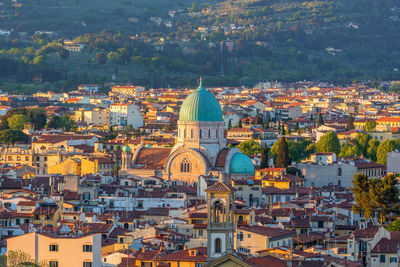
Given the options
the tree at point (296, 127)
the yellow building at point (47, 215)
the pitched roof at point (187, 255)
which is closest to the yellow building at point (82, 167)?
the yellow building at point (47, 215)

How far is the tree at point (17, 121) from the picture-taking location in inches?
4604

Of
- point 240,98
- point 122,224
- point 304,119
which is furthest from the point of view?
point 240,98

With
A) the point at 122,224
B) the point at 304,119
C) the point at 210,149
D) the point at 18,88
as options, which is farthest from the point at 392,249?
the point at 18,88

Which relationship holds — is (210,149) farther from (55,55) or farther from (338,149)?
(55,55)

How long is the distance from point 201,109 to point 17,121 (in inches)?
1747

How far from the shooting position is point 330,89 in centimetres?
18975

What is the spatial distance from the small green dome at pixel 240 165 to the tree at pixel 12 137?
30.1m

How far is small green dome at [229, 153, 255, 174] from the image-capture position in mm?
74750

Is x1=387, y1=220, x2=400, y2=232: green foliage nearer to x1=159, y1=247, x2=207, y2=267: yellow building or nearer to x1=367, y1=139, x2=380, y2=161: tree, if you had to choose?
x1=159, y1=247, x2=207, y2=267: yellow building

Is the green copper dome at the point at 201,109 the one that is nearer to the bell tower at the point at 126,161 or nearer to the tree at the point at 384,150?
the bell tower at the point at 126,161

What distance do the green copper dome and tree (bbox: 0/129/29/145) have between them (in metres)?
28.0

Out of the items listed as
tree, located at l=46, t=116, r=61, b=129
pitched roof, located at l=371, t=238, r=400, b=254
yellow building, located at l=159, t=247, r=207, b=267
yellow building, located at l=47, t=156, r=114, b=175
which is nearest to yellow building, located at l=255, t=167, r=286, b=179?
yellow building, located at l=47, t=156, r=114, b=175

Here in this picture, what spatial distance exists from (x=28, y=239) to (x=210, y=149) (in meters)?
33.4

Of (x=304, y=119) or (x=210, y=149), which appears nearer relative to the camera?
(x=210, y=149)
